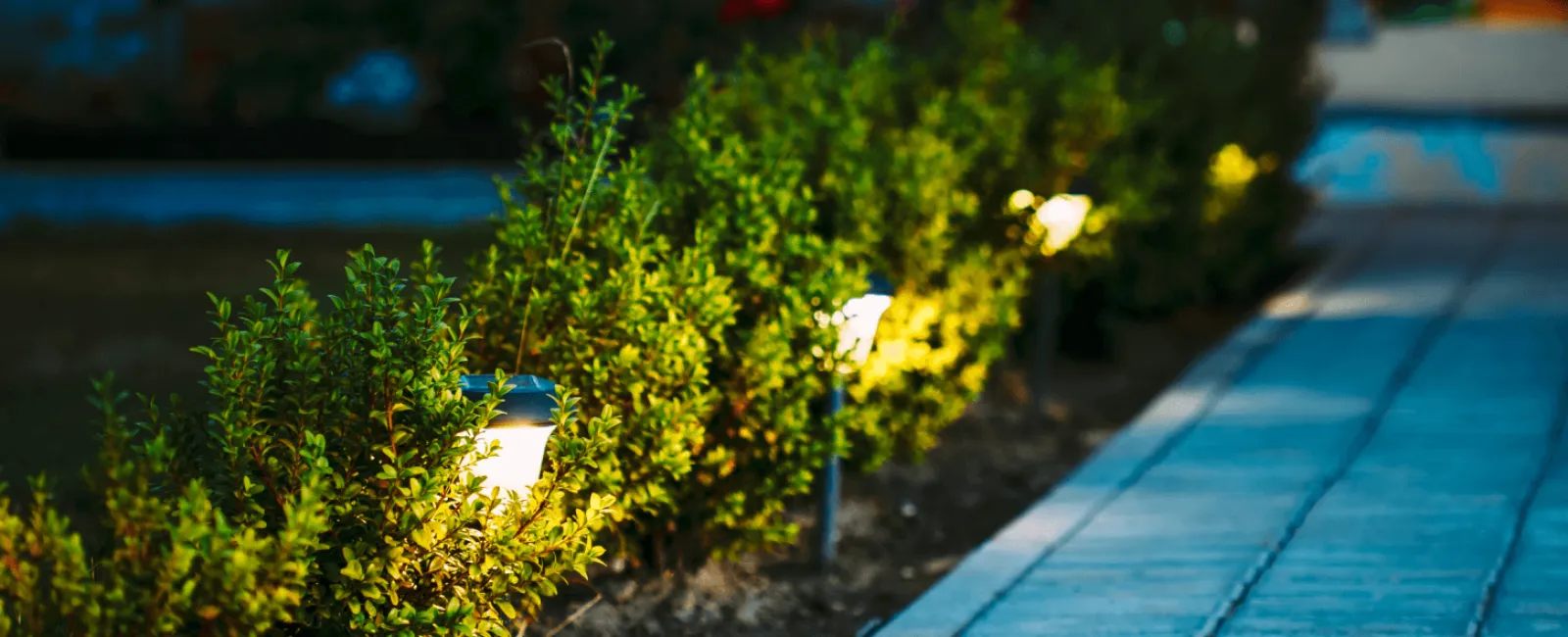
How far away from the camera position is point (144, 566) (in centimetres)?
366

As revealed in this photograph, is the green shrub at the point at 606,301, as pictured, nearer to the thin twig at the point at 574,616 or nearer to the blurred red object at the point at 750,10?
the thin twig at the point at 574,616

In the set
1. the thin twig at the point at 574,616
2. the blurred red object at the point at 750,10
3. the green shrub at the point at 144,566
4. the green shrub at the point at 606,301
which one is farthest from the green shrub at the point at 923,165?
the blurred red object at the point at 750,10

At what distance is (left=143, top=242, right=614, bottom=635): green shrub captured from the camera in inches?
163

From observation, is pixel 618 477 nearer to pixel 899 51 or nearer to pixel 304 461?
pixel 304 461

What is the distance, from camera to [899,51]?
9.34 m

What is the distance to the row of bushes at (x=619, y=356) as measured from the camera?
3.87 meters

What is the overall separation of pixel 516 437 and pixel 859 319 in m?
1.78

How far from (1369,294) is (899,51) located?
3.82 m

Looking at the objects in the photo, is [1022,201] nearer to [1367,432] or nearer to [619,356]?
[1367,432]

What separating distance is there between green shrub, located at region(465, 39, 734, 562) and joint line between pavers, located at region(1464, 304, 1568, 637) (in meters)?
2.05

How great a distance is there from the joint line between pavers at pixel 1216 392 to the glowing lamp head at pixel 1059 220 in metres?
0.87

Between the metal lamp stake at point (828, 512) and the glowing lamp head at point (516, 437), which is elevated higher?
the metal lamp stake at point (828, 512)

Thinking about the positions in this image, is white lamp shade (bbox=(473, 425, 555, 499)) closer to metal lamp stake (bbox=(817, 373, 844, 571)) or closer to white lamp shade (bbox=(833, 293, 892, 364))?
white lamp shade (bbox=(833, 293, 892, 364))

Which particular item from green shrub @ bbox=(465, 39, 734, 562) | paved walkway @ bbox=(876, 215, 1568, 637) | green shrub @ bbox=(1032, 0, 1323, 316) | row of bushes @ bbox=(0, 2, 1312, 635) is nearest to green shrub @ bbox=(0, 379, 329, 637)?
row of bushes @ bbox=(0, 2, 1312, 635)
